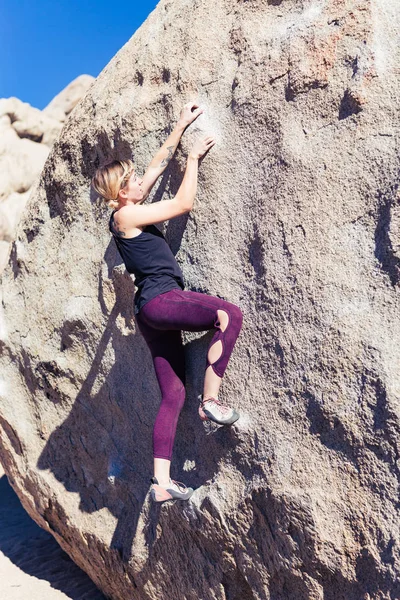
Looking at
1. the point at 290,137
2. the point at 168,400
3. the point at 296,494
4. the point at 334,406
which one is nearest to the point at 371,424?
the point at 334,406

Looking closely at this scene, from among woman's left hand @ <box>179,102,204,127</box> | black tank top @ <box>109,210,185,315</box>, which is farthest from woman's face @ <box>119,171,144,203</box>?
woman's left hand @ <box>179,102,204,127</box>

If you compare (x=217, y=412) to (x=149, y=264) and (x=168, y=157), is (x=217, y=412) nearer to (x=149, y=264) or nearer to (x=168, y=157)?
(x=149, y=264)

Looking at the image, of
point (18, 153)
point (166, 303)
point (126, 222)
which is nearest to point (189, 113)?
point (126, 222)

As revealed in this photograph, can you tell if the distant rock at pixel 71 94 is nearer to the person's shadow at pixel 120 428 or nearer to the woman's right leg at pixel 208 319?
the person's shadow at pixel 120 428

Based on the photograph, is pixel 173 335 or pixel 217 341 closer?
pixel 217 341

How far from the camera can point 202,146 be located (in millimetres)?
3080

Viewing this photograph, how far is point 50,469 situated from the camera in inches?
156

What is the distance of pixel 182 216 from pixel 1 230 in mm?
5915

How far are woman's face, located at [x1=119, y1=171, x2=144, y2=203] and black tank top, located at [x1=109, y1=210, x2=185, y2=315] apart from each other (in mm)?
164

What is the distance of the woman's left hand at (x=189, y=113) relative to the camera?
124 inches

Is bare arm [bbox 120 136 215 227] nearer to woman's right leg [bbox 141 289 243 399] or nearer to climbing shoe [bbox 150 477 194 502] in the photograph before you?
woman's right leg [bbox 141 289 243 399]

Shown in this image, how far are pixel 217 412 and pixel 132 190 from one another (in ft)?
3.50

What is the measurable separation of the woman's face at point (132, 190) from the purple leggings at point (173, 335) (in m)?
0.48

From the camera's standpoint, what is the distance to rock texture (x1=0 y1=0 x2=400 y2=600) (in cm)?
259
